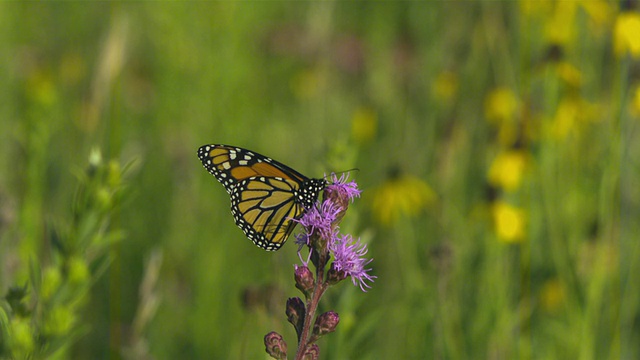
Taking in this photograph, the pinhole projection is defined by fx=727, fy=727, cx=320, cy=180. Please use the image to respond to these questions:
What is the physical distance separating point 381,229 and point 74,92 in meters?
2.51

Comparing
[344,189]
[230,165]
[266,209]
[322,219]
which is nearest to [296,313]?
[322,219]

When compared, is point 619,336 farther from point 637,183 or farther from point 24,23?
point 24,23

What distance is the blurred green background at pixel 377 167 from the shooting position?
3.05 m

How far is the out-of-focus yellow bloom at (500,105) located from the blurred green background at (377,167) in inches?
0.8

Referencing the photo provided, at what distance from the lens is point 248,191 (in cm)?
220

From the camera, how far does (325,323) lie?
1.52 metres

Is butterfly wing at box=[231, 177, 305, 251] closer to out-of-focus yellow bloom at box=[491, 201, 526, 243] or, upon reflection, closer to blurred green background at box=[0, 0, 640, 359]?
blurred green background at box=[0, 0, 640, 359]

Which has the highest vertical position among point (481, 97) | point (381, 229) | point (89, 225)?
point (481, 97)

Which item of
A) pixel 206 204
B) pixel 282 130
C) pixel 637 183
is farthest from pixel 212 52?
pixel 637 183

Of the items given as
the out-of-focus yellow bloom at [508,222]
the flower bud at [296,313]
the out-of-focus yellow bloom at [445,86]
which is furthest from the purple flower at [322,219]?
the out-of-focus yellow bloom at [445,86]

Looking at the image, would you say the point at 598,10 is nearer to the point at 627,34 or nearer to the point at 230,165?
the point at 627,34

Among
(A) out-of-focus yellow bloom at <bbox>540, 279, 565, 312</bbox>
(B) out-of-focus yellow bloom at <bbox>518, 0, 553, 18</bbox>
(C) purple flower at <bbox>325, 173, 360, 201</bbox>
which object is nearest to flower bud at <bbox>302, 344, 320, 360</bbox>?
(C) purple flower at <bbox>325, 173, 360, 201</bbox>

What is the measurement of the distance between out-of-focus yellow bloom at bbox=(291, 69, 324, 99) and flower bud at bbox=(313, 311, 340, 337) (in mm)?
3363

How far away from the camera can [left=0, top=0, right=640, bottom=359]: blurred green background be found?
305 cm
